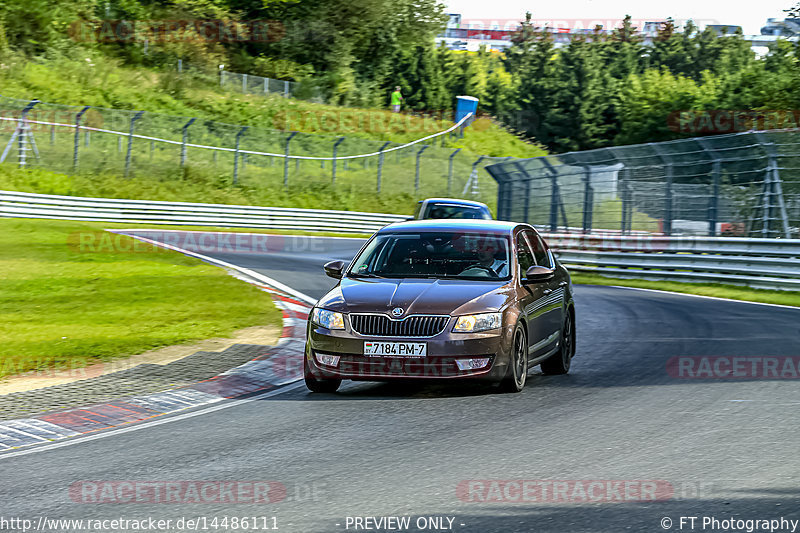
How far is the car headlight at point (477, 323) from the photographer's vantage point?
8734mm

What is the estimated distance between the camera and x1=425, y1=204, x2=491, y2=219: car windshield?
790 inches

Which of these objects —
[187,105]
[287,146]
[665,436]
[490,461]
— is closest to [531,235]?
[665,436]

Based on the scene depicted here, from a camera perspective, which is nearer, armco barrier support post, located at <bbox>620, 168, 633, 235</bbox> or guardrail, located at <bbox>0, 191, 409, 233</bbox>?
armco barrier support post, located at <bbox>620, 168, 633, 235</bbox>

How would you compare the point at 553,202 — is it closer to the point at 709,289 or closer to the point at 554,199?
the point at 554,199

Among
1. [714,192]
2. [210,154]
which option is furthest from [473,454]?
[210,154]

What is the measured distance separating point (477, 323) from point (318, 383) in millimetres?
1528

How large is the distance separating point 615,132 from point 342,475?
2747 inches

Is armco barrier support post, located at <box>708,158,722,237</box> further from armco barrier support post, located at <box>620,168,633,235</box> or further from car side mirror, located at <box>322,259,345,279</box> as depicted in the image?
car side mirror, located at <box>322,259,345,279</box>

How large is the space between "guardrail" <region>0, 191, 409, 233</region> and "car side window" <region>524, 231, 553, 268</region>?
25957 mm

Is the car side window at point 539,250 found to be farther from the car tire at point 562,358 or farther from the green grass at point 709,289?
the green grass at point 709,289

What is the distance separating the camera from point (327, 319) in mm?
9039

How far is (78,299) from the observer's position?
16.2m

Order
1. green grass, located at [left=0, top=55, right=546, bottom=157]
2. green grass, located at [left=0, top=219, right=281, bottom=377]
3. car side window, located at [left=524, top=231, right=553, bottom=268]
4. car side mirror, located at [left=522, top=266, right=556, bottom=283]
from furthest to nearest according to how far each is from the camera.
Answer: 1. green grass, located at [left=0, top=55, right=546, bottom=157]
2. green grass, located at [left=0, top=219, right=281, bottom=377]
3. car side window, located at [left=524, top=231, right=553, bottom=268]
4. car side mirror, located at [left=522, top=266, right=556, bottom=283]

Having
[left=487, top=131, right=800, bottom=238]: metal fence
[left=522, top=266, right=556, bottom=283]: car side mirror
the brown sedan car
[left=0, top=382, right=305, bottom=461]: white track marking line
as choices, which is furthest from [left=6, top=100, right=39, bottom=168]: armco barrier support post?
[left=522, top=266, right=556, bottom=283]: car side mirror
